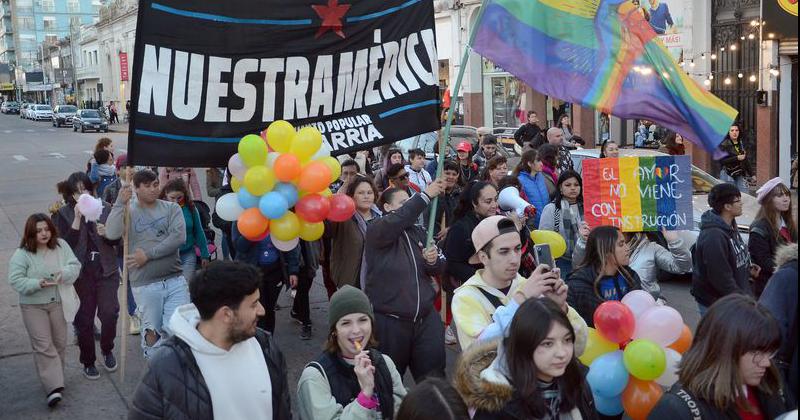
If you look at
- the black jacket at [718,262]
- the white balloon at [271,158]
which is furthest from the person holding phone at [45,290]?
the black jacket at [718,262]

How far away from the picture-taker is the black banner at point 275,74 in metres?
5.34

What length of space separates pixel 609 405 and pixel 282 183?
257 cm

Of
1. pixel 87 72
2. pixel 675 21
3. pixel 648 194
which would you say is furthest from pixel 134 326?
pixel 87 72

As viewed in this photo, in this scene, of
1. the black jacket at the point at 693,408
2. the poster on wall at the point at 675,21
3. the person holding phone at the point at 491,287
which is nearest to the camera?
the black jacket at the point at 693,408

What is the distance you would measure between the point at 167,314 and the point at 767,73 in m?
14.8

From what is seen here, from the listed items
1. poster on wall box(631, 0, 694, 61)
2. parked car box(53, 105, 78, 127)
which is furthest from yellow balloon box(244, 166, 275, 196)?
parked car box(53, 105, 78, 127)

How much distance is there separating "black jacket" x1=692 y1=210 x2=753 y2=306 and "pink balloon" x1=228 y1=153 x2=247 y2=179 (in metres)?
3.22

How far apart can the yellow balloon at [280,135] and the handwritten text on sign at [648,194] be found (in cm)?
251

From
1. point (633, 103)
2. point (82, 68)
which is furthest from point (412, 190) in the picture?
point (82, 68)

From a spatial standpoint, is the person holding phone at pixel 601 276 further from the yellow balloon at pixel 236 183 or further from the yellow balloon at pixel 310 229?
the yellow balloon at pixel 236 183

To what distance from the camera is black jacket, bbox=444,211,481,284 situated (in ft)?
21.6

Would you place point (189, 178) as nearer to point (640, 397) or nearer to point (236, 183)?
point (236, 183)

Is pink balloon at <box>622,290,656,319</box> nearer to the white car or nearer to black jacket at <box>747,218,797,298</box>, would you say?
black jacket at <box>747,218,797,298</box>

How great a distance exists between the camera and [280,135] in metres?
5.68
